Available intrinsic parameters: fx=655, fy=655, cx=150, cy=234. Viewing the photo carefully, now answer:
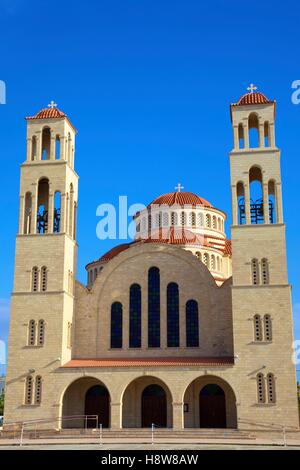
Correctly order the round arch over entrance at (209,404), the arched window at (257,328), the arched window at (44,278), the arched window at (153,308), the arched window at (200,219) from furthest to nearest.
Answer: the arched window at (200,219), the arched window at (153,308), the arched window at (44,278), the round arch over entrance at (209,404), the arched window at (257,328)

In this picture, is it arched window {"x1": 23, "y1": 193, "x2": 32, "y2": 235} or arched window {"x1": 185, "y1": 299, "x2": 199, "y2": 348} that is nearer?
arched window {"x1": 185, "y1": 299, "x2": 199, "y2": 348}

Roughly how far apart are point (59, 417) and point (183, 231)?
17200 millimetres

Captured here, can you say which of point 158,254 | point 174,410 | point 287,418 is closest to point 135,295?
point 158,254

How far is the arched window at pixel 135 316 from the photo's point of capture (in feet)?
126

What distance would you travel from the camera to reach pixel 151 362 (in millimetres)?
35688

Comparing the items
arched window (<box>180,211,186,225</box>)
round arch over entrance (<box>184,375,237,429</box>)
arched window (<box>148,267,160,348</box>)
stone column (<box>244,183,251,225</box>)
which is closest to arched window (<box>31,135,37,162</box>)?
arched window (<box>148,267,160,348</box>)

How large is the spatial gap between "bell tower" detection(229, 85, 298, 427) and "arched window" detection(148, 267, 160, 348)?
521cm

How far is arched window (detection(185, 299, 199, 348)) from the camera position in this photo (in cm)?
3778

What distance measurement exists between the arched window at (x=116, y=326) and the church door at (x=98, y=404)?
104 inches

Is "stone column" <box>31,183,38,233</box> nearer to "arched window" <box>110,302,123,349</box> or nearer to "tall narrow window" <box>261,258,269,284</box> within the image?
"arched window" <box>110,302,123,349</box>

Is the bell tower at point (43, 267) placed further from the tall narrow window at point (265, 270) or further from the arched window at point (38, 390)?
the tall narrow window at point (265, 270)

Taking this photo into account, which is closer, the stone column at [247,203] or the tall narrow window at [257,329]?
the tall narrow window at [257,329]

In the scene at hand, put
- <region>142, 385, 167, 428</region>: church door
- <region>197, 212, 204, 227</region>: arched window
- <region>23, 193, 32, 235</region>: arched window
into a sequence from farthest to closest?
1. <region>197, 212, 204, 227</region>: arched window
2. <region>23, 193, 32, 235</region>: arched window
3. <region>142, 385, 167, 428</region>: church door

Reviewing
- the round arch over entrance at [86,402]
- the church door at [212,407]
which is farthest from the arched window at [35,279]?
the church door at [212,407]
